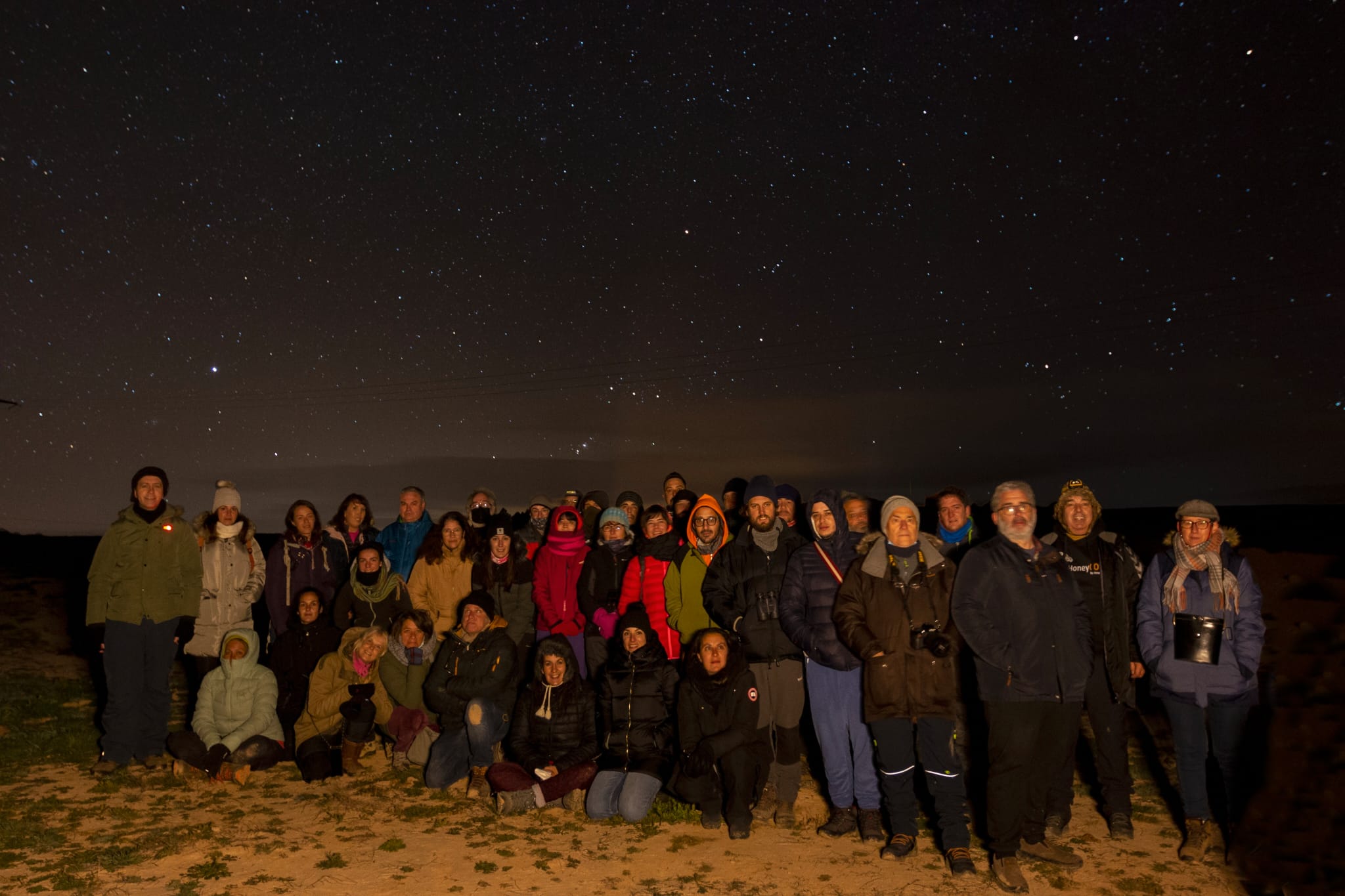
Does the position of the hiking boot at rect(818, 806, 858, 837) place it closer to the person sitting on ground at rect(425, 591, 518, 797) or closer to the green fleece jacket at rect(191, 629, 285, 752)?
the person sitting on ground at rect(425, 591, 518, 797)

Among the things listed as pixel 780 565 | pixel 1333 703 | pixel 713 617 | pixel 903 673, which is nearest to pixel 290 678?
pixel 713 617

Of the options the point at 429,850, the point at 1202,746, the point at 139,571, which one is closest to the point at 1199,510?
the point at 1202,746

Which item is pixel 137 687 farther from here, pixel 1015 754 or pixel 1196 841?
pixel 1196 841

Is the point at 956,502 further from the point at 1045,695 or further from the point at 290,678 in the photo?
the point at 290,678

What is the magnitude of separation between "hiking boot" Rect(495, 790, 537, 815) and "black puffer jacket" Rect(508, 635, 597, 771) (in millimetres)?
235

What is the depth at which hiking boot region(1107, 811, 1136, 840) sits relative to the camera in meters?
6.18

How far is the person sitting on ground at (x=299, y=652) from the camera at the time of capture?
328 inches

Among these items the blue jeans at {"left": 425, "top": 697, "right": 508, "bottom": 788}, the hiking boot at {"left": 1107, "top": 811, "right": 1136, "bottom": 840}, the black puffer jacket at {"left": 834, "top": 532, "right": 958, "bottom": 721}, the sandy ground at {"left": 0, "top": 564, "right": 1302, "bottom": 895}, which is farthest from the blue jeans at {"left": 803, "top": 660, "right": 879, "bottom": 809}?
the blue jeans at {"left": 425, "top": 697, "right": 508, "bottom": 788}

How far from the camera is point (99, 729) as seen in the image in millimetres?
10070

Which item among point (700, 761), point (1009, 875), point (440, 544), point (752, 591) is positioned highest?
point (440, 544)

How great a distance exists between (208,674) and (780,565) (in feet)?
16.6

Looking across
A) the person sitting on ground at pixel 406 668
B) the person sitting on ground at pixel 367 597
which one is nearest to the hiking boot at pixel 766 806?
the person sitting on ground at pixel 406 668

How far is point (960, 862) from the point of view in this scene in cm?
545

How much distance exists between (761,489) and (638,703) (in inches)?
72.7
